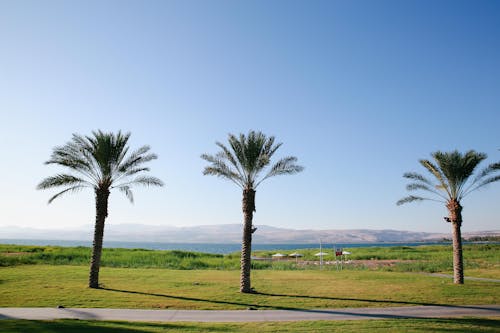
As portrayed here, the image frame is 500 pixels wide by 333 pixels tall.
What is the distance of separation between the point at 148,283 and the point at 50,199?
792cm

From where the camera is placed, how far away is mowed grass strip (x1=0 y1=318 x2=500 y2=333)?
1105cm

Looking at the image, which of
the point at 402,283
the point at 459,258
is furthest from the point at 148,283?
the point at 459,258

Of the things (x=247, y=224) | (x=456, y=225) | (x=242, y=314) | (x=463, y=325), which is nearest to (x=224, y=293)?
(x=247, y=224)

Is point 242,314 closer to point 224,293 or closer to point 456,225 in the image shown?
point 224,293

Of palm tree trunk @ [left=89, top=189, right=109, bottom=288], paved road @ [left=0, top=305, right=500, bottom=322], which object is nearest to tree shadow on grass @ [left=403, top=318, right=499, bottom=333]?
paved road @ [left=0, top=305, right=500, bottom=322]

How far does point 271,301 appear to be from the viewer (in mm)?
17469

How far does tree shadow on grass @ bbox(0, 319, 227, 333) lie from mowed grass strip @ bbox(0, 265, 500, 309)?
3626 millimetres

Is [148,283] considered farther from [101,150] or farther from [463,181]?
[463,181]

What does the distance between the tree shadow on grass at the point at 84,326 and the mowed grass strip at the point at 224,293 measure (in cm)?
363

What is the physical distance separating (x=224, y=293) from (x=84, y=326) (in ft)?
30.7

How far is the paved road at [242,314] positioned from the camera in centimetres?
1333

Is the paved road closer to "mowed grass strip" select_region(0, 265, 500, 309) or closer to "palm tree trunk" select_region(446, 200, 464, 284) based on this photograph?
"mowed grass strip" select_region(0, 265, 500, 309)

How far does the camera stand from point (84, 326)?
11430 millimetres

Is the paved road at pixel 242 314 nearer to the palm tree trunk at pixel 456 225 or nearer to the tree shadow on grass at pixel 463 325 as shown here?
the tree shadow on grass at pixel 463 325
